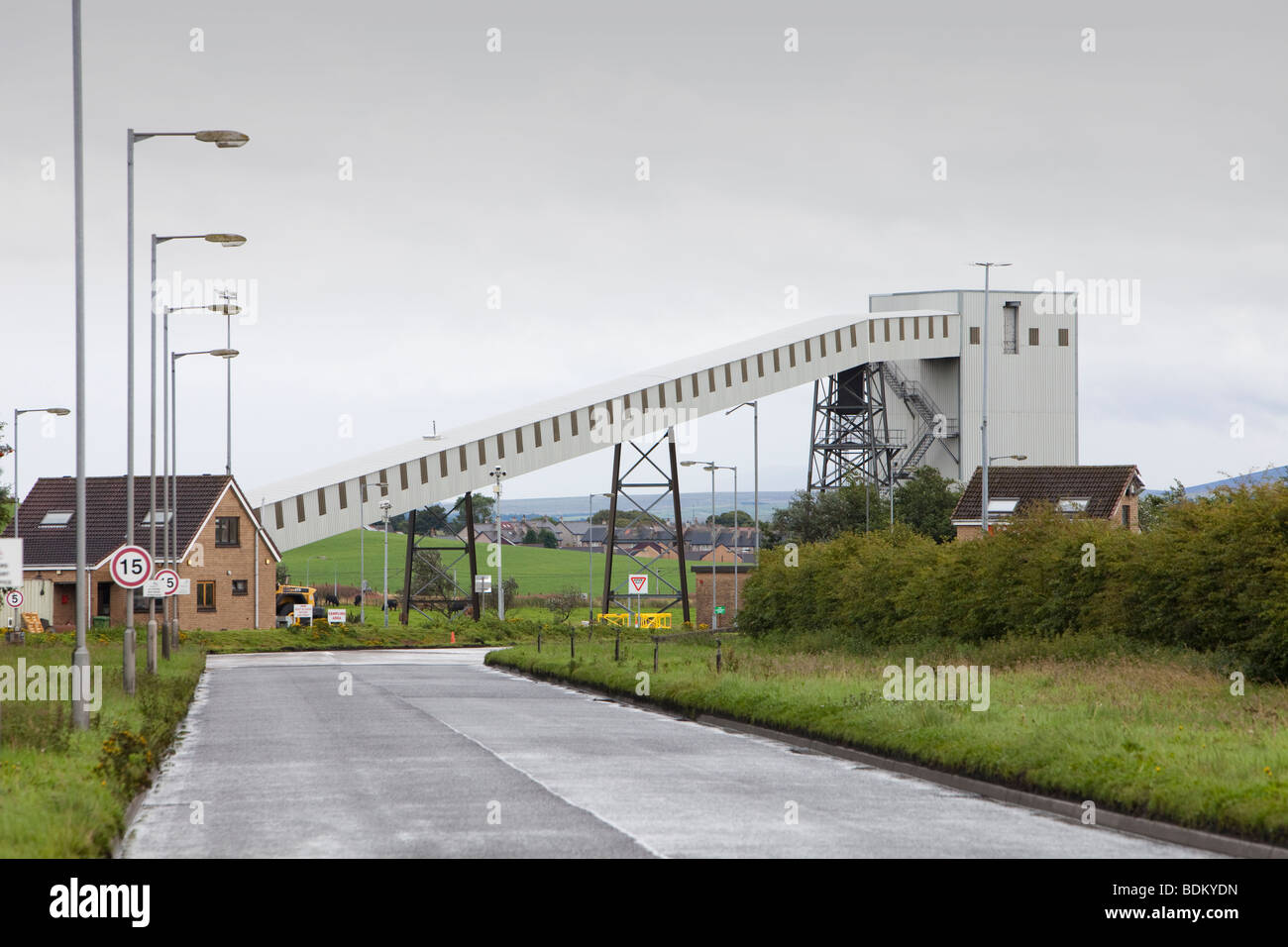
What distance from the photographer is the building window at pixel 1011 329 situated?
71750 millimetres

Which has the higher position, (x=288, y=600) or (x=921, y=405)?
(x=921, y=405)

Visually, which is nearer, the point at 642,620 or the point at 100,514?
the point at 100,514

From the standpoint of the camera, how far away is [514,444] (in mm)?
54594

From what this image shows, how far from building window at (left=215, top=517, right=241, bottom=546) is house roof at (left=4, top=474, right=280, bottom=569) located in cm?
98

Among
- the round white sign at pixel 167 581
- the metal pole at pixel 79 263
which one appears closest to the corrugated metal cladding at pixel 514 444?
the round white sign at pixel 167 581

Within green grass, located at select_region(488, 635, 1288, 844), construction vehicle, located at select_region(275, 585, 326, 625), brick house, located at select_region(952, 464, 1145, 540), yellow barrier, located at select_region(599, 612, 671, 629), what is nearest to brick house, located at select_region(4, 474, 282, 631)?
construction vehicle, located at select_region(275, 585, 326, 625)

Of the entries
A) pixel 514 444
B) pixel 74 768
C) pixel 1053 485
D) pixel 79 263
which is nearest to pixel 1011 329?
pixel 1053 485

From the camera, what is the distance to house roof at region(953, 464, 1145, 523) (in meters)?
→ 67.0

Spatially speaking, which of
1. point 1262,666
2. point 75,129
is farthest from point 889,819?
point 75,129

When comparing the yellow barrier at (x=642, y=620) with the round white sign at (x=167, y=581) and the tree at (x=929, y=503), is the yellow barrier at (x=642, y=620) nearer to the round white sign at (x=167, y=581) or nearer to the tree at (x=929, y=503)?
the tree at (x=929, y=503)

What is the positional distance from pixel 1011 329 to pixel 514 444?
28.8 meters

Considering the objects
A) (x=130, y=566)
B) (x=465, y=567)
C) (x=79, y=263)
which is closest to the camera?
(x=79, y=263)

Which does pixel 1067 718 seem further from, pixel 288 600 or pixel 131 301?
pixel 288 600
